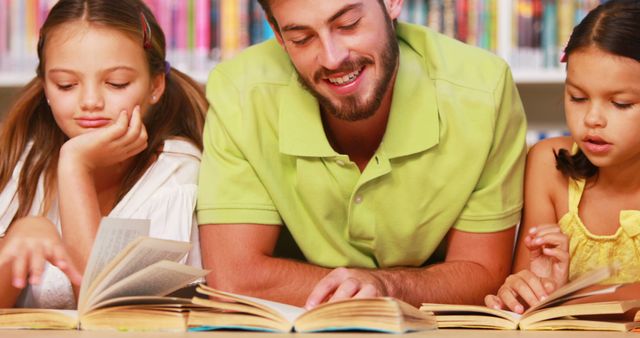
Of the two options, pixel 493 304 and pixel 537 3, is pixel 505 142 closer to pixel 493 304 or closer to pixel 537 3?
pixel 493 304

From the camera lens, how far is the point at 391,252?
1609mm

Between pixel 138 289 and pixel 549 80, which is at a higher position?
pixel 549 80

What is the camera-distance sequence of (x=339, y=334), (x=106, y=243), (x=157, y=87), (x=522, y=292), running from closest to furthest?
(x=339, y=334), (x=106, y=243), (x=522, y=292), (x=157, y=87)

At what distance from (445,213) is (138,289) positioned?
0.63 m

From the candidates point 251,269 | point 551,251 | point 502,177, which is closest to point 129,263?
point 251,269

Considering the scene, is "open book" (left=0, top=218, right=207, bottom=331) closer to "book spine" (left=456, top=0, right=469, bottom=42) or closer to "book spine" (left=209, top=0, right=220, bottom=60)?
"book spine" (left=209, top=0, right=220, bottom=60)

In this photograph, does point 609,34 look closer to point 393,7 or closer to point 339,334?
point 393,7

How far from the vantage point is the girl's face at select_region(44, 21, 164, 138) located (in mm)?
1614

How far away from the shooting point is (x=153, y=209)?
1.61 m

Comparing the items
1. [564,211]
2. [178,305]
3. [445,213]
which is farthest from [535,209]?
[178,305]

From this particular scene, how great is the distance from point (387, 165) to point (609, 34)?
0.43 metres

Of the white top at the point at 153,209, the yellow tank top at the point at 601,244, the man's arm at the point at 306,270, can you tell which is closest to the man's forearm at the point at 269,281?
the man's arm at the point at 306,270

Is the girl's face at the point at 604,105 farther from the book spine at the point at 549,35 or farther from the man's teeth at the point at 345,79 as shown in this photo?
the book spine at the point at 549,35

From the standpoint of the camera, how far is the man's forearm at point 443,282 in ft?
4.74
